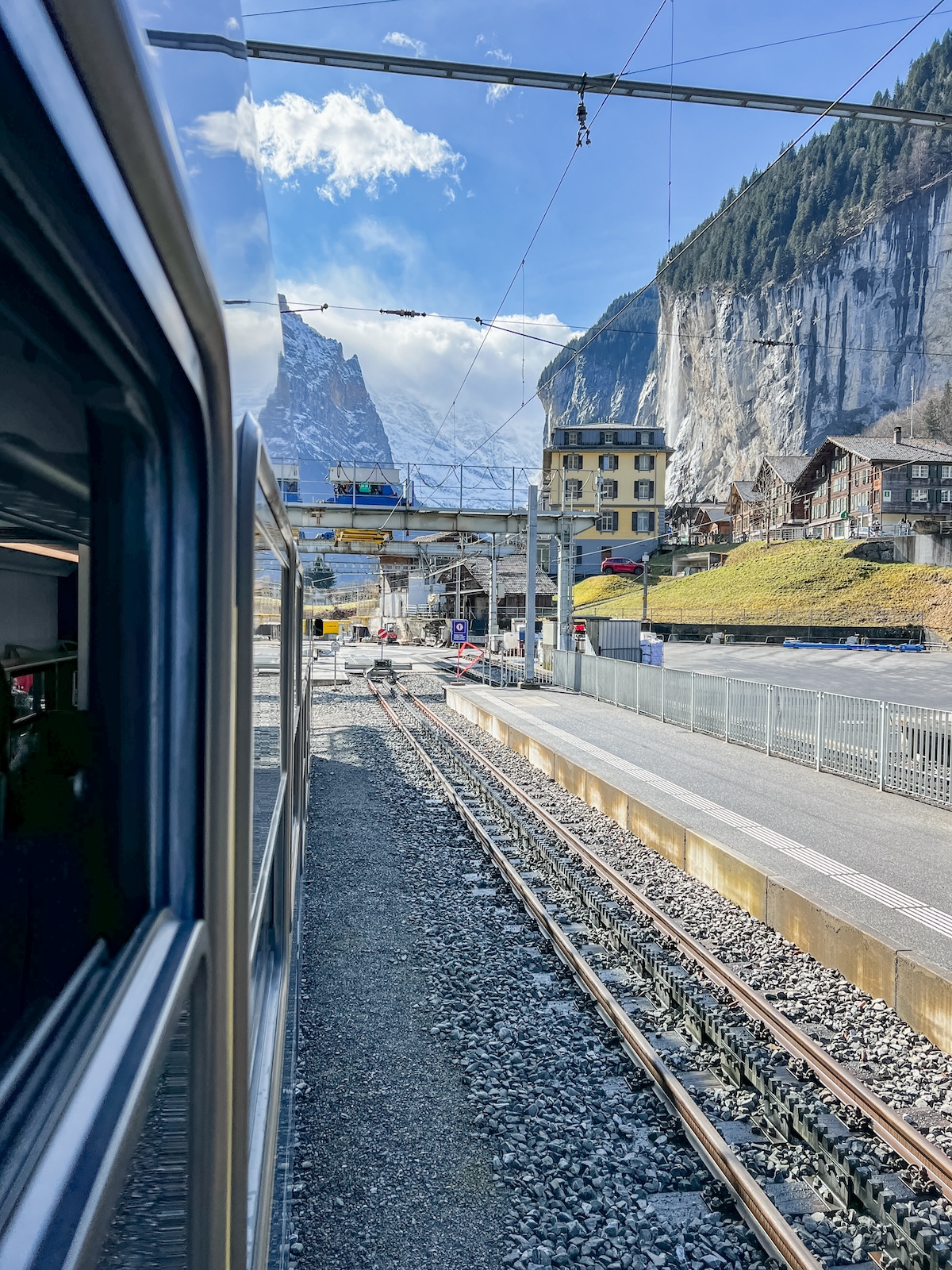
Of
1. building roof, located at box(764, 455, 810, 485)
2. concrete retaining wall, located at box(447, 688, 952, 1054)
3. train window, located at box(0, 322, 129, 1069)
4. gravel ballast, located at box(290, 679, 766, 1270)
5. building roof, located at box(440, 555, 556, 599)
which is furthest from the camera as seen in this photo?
building roof, located at box(764, 455, 810, 485)

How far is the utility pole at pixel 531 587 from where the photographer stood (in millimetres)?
23045

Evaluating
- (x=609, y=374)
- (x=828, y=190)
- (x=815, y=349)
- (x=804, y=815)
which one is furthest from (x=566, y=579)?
(x=609, y=374)

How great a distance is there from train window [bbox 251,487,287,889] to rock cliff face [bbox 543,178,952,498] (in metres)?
83.7

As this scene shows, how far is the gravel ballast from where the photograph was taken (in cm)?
344

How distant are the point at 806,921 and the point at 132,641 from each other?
623 centimetres

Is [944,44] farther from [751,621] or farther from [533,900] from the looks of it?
[533,900]

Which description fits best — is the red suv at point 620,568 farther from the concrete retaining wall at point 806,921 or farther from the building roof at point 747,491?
the concrete retaining wall at point 806,921

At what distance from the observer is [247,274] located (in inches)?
67.2

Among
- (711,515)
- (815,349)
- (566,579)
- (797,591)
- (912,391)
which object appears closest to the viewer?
(566,579)

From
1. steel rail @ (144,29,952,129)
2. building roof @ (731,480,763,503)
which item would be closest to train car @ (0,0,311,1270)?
steel rail @ (144,29,952,129)

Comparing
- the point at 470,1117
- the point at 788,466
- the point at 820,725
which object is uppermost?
the point at 788,466

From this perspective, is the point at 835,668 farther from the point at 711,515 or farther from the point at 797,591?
the point at 711,515

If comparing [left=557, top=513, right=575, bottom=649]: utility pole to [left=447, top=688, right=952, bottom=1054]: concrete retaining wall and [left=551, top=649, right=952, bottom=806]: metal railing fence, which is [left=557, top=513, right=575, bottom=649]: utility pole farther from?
[left=447, top=688, right=952, bottom=1054]: concrete retaining wall

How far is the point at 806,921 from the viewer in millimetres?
6289
